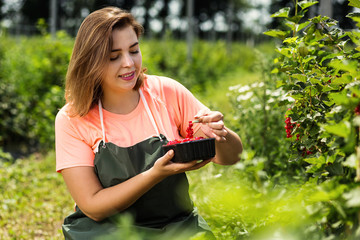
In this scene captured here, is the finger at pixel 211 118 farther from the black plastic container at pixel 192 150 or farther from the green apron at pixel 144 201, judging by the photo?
the green apron at pixel 144 201

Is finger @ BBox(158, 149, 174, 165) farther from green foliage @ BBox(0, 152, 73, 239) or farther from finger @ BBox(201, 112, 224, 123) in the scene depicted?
green foliage @ BBox(0, 152, 73, 239)

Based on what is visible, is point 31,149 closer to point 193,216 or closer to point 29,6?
point 193,216

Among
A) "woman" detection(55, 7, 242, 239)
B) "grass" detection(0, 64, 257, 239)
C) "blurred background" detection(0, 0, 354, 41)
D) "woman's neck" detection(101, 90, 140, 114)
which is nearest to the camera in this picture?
"woman" detection(55, 7, 242, 239)

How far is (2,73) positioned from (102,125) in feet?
16.3

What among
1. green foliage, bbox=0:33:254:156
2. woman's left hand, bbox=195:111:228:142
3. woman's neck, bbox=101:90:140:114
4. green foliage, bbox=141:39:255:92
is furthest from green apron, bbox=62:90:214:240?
green foliage, bbox=141:39:255:92

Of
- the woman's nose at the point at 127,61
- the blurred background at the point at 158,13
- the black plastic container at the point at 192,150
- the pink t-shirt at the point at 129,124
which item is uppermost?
the woman's nose at the point at 127,61

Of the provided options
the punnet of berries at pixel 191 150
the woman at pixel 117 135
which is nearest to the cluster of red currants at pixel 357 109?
the punnet of berries at pixel 191 150

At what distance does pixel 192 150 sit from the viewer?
5.22 ft

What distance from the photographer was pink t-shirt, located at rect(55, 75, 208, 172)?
6.29 feet

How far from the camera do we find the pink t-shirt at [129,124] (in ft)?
6.29

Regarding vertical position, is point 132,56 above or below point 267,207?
above

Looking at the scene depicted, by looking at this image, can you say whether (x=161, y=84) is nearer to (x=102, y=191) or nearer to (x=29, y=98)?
(x=102, y=191)

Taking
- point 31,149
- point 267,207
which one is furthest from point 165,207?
point 31,149

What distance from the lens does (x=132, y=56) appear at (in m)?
1.99
